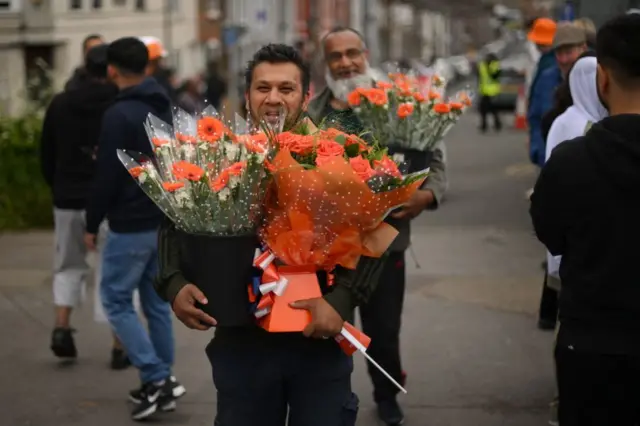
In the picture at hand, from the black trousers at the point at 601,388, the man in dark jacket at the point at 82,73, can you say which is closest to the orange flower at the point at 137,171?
the black trousers at the point at 601,388

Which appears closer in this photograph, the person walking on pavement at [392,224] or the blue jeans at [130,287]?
the person walking on pavement at [392,224]

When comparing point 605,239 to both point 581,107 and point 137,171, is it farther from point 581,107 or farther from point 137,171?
point 581,107

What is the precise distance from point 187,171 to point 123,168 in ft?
8.27

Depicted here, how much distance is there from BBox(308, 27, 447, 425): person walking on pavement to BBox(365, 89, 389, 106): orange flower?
0.13m

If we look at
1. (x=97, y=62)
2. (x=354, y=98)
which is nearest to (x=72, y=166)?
(x=97, y=62)

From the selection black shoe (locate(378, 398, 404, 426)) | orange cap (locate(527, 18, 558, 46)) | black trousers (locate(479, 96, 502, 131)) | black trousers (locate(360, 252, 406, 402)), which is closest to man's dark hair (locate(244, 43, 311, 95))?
black trousers (locate(360, 252, 406, 402))

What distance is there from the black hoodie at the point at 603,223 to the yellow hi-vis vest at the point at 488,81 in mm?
22666

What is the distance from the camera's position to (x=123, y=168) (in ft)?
19.3

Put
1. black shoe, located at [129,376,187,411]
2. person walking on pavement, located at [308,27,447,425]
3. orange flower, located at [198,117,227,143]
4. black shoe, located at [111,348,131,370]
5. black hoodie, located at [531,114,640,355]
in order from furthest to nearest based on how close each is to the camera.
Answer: black shoe, located at [111,348,131,370] → black shoe, located at [129,376,187,411] → person walking on pavement, located at [308,27,447,425] → orange flower, located at [198,117,227,143] → black hoodie, located at [531,114,640,355]

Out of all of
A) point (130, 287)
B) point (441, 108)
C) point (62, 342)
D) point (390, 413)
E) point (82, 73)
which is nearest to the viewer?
point (441, 108)

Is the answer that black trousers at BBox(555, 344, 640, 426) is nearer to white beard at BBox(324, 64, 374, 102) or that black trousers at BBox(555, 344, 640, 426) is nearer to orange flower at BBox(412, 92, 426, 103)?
orange flower at BBox(412, 92, 426, 103)

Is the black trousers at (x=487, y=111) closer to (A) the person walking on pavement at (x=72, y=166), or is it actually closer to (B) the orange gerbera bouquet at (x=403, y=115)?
(A) the person walking on pavement at (x=72, y=166)

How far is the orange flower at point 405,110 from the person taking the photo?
211 inches

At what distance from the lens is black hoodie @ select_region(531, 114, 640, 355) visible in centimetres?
330
